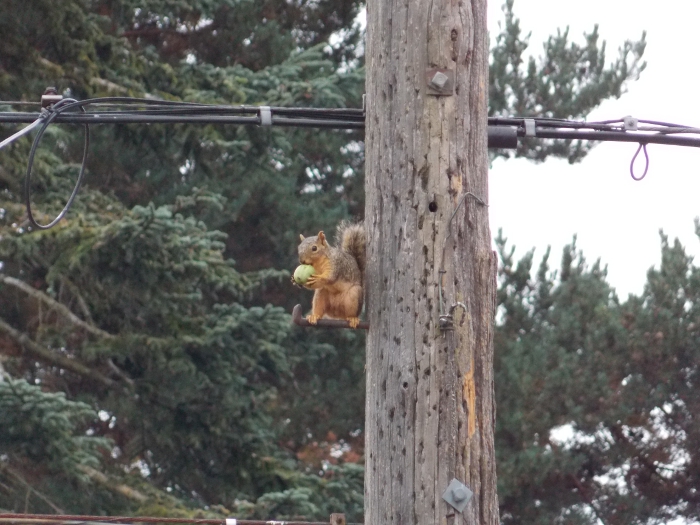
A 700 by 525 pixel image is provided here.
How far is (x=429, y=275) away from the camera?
3834 mm

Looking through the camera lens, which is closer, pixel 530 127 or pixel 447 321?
pixel 447 321

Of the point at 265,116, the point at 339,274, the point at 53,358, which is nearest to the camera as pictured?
the point at 339,274

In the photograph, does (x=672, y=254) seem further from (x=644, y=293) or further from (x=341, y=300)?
(x=341, y=300)

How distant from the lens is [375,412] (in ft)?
12.7

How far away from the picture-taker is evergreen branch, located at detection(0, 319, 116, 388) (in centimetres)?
1205

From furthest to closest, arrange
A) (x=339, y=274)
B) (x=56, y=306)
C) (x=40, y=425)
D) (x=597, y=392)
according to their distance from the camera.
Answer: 1. (x=597, y=392)
2. (x=56, y=306)
3. (x=40, y=425)
4. (x=339, y=274)

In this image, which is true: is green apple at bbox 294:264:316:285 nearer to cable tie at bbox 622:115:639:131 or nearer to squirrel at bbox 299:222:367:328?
squirrel at bbox 299:222:367:328

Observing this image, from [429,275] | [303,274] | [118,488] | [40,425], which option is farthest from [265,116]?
[118,488]

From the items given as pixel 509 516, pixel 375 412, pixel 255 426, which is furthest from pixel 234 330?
pixel 375 412

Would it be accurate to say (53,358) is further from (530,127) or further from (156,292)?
(530,127)

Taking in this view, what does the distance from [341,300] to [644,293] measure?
10.8 meters

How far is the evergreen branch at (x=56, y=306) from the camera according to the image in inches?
448

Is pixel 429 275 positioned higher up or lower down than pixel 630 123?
lower down

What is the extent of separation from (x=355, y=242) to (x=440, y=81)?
0.70 m
